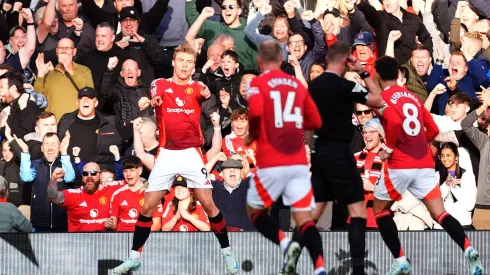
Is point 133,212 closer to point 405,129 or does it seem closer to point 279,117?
point 405,129

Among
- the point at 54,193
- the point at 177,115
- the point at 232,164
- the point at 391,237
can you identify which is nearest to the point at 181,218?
the point at 232,164

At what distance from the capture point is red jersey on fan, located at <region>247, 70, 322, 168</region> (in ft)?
40.8

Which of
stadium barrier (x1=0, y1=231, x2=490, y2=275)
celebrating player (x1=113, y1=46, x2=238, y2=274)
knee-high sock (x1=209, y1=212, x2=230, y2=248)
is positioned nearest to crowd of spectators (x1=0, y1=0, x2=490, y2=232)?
stadium barrier (x1=0, y1=231, x2=490, y2=275)

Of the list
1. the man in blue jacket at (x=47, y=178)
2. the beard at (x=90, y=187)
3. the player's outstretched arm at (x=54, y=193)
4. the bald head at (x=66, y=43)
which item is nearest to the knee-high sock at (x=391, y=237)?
the beard at (x=90, y=187)

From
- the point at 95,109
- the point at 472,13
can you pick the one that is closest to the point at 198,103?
the point at 95,109

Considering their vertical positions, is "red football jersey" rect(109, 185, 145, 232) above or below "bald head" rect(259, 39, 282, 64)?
below

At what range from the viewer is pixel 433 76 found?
18594mm

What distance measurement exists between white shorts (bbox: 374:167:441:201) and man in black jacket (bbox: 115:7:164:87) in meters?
6.19

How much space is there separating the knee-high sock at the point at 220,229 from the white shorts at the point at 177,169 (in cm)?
37

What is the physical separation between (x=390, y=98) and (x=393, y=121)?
11.0 inches

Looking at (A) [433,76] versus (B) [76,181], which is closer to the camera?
(B) [76,181]

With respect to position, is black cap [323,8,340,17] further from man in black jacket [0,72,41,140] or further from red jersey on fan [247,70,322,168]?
red jersey on fan [247,70,322,168]

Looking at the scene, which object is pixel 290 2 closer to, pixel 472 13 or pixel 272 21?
pixel 272 21

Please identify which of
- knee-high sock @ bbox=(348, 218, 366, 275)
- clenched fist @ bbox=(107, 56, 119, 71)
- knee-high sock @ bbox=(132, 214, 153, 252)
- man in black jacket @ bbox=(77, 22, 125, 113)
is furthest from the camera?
man in black jacket @ bbox=(77, 22, 125, 113)
